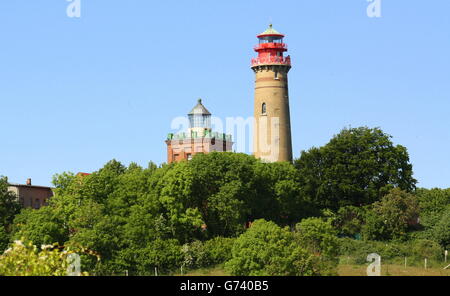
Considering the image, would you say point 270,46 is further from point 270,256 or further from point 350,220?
point 270,256

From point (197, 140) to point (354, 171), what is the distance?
76.4 feet

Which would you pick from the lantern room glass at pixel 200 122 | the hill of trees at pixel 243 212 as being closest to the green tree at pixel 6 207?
the hill of trees at pixel 243 212

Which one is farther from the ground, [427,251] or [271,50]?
[271,50]

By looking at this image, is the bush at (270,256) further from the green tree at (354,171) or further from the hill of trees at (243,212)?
the green tree at (354,171)

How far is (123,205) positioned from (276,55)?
102ft

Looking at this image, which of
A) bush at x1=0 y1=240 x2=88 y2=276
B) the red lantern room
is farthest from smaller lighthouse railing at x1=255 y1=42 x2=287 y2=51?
bush at x1=0 y1=240 x2=88 y2=276

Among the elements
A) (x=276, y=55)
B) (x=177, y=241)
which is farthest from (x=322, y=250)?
(x=276, y=55)

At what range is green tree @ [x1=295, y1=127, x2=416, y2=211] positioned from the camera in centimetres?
8169

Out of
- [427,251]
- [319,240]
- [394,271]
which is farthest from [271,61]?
[394,271]

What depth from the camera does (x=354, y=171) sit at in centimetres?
8169

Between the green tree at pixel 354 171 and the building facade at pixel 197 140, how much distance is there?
1704cm
